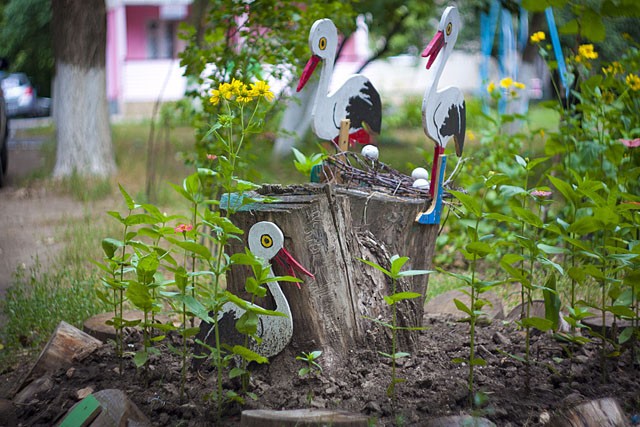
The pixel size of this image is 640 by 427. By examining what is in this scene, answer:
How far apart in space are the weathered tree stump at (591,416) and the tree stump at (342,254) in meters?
0.77

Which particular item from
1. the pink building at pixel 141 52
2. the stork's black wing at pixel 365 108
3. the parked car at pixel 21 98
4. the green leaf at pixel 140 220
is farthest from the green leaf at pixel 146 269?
the parked car at pixel 21 98

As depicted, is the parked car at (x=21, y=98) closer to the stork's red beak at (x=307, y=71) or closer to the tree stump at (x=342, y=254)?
the stork's red beak at (x=307, y=71)

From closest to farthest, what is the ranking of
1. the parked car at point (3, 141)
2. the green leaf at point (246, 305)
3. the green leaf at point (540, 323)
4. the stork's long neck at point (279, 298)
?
the green leaf at point (246, 305) < the green leaf at point (540, 323) < the stork's long neck at point (279, 298) < the parked car at point (3, 141)

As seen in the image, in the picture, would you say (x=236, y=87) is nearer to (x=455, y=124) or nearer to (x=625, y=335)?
(x=455, y=124)

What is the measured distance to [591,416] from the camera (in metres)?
2.39

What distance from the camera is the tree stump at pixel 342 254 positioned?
2727mm

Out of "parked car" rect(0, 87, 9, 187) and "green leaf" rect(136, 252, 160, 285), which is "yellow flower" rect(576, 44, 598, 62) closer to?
"green leaf" rect(136, 252, 160, 285)

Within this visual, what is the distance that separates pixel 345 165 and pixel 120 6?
61.8 feet

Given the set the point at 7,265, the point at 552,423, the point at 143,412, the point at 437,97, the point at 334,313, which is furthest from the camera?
the point at 7,265

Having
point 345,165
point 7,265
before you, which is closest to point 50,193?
point 7,265

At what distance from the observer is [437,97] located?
10.1 feet

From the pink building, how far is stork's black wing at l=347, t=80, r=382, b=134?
17056 mm

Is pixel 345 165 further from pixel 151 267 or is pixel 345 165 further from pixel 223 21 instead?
pixel 223 21

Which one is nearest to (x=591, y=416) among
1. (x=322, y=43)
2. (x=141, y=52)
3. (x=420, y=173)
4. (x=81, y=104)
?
(x=420, y=173)
